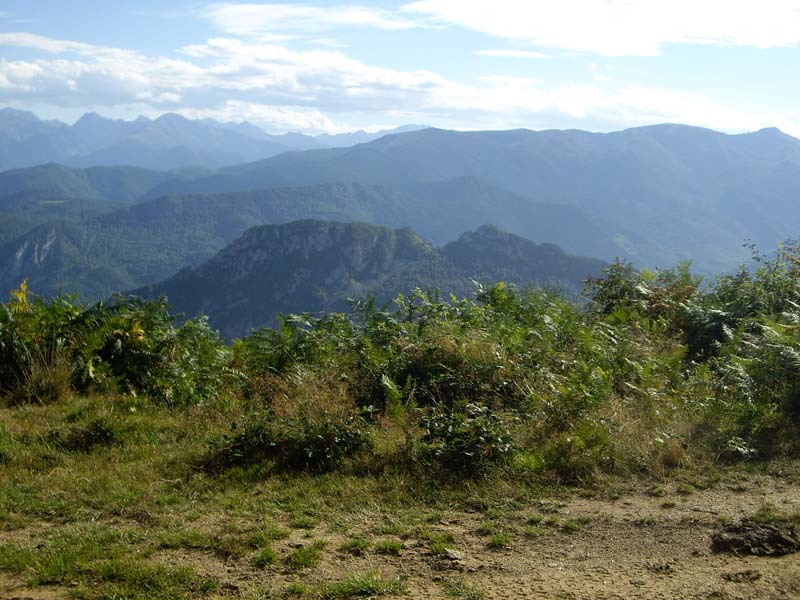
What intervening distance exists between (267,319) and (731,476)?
153 metres

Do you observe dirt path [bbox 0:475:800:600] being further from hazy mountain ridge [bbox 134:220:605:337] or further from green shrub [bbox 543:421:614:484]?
hazy mountain ridge [bbox 134:220:605:337]

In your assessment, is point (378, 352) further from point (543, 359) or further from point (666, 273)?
point (666, 273)

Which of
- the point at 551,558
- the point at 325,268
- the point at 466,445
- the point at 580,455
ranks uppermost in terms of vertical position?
the point at 466,445

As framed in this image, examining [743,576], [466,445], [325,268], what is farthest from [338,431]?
[325,268]

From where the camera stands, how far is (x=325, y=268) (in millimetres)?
183875

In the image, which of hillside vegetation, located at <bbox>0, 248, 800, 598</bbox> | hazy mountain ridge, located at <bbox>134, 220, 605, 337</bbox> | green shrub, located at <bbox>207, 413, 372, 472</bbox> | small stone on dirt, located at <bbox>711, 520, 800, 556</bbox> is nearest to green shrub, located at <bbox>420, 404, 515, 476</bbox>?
hillside vegetation, located at <bbox>0, 248, 800, 598</bbox>

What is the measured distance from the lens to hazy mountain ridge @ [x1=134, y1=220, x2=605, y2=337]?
160 m

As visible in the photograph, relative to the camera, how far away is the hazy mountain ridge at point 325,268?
524ft

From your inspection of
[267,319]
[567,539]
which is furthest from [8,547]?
[267,319]

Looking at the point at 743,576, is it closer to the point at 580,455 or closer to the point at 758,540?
the point at 758,540

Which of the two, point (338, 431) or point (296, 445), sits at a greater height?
point (338, 431)

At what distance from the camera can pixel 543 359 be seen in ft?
25.5

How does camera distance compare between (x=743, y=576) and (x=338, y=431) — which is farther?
(x=338, y=431)

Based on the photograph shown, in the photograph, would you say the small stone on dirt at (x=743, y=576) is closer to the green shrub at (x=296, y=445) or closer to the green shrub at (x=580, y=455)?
the green shrub at (x=580, y=455)
